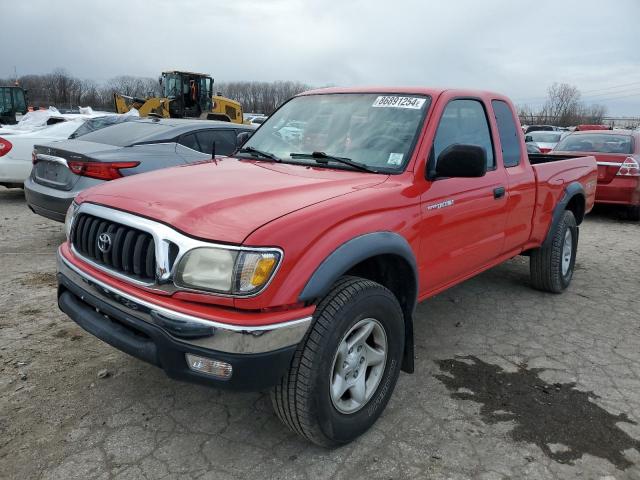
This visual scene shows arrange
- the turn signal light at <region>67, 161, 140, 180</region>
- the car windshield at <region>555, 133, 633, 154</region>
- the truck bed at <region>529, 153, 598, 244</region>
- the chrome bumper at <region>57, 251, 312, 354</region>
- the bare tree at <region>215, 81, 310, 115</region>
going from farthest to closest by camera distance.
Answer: the bare tree at <region>215, 81, 310, 115</region>
the car windshield at <region>555, 133, 633, 154</region>
the turn signal light at <region>67, 161, 140, 180</region>
the truck bed at <region>529, 153, 598, 244</region>
the chrome bumper at <region>57, 251, 312, 354</region>

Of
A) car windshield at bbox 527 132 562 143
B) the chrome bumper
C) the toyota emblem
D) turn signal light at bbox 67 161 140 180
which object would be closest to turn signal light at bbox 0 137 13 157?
turn signal light at bbox 67 161 140 180

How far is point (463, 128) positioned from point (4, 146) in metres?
7.85

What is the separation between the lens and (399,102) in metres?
3.41

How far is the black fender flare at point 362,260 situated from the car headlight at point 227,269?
0.20 meters

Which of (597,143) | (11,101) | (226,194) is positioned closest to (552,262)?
(226,194)

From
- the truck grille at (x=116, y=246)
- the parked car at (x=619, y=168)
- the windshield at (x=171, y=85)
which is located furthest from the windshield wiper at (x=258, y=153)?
the windshield at (x=171, y=85)

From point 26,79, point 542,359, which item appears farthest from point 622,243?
point 26,79

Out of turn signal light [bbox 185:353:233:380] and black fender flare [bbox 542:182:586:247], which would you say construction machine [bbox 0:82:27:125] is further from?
turn signal light [bbox 185:353:233:380]

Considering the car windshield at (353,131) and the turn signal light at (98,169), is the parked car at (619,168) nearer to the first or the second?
the car windshield at (353,131)

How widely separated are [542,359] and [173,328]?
2756mm

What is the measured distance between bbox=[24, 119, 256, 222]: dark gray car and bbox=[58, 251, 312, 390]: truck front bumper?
3106 millimetres

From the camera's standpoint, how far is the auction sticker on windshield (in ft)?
11.0

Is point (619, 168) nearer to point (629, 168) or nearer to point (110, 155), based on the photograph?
point (629, 168)

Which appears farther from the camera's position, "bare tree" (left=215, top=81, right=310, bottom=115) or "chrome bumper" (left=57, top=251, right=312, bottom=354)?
"bare tree" (left=215, top=81, right=310, bottom=115)
